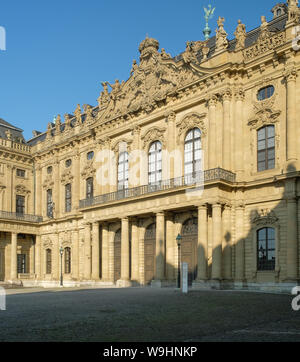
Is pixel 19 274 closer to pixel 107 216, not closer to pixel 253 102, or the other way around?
pixel 107 216

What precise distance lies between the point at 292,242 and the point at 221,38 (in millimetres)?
14447

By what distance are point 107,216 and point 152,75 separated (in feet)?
37.6

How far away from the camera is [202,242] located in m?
28.8

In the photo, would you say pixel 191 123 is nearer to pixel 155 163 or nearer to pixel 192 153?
pixel 192 153

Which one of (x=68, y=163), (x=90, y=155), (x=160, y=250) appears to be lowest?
(x=160, y=250)

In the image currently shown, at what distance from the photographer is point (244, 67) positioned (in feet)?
99.1

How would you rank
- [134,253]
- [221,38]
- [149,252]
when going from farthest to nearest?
[149,252]
[134,253]
[221,38]

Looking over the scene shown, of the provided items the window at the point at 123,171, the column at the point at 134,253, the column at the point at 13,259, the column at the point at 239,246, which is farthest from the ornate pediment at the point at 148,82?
the column at the point at 13,259

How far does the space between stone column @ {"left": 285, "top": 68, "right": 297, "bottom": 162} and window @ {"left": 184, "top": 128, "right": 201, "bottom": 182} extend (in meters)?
6.89

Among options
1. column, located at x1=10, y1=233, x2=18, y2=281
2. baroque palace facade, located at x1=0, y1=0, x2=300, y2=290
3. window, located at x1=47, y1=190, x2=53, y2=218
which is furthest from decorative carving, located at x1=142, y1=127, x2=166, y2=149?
column, located at x1=10, y1=233, x2=18, y2=281

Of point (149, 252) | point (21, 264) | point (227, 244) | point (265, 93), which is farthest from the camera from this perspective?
point (21, 264)

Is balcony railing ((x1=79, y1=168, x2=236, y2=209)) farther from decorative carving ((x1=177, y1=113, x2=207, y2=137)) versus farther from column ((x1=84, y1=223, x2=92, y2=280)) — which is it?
decorative carving ((x1=177, y1=113, x2=207, y2=137))

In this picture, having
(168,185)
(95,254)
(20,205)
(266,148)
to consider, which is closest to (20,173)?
(20,205)

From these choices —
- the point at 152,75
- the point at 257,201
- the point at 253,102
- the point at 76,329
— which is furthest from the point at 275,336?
the point at 152,75
